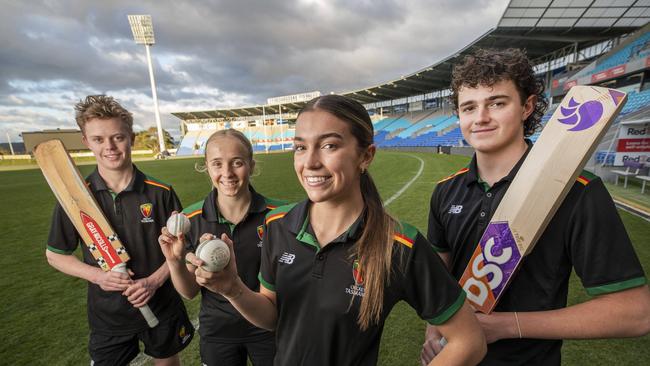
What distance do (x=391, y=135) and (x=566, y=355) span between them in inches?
2144

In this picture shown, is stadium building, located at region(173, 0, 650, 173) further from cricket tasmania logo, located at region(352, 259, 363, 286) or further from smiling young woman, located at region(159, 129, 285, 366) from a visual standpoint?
smiling young woman, located at region(159, 129, 285, 366)

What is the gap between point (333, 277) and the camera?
4.47ft

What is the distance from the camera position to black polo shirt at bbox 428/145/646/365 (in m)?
1.26

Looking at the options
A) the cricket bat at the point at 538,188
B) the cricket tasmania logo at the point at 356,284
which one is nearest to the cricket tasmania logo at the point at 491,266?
the cricket bat at the point at 538,188

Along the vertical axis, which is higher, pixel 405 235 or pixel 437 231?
pixel 405 235

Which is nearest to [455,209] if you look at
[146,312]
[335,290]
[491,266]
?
[491,266]

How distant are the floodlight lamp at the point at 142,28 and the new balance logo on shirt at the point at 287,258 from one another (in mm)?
63873

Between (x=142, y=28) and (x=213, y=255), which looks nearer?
(x=213, y=255)

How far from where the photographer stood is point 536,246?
147cm

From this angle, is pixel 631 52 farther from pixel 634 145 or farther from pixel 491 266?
pixel 491 266

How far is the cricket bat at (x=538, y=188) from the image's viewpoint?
1410 millimetres

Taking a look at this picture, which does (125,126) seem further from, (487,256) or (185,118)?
(185,118)

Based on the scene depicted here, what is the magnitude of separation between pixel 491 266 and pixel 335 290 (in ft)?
2.65

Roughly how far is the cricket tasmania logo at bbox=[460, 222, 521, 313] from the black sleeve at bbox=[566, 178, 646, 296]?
0.83 ft
